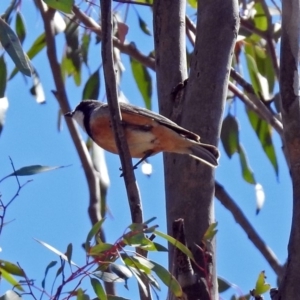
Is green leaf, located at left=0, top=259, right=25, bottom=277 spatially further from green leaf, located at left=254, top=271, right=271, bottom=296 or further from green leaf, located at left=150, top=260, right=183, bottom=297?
green leaf, located at left=254, top=271, right=271, bottom=296

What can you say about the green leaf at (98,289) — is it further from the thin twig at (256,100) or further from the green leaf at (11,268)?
the thin twig at (256,100)

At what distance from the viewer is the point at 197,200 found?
5.91 feet

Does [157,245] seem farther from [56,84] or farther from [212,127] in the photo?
[56,84]

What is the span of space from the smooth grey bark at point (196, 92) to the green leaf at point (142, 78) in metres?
1.28

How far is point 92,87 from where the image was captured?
363 centimetres

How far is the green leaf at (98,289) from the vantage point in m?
1.57

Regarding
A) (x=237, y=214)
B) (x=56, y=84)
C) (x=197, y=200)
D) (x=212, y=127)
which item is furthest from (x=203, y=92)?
(x=56, y=84)

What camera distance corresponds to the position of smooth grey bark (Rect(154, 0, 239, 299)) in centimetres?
179

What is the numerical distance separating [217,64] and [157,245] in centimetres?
56

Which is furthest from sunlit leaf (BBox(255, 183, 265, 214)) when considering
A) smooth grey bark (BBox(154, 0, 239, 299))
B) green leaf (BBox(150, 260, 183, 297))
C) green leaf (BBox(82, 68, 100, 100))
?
green leaf (BBox(150, 260, 183, 297))

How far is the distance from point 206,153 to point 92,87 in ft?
5.38

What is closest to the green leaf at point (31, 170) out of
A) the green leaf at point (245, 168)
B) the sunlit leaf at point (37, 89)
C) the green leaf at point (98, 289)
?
the green leaf at point (98, 289)

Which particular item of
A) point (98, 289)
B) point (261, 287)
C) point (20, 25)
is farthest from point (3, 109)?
point (261, 287)

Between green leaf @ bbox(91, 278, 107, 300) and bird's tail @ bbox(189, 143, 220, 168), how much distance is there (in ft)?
1.49
